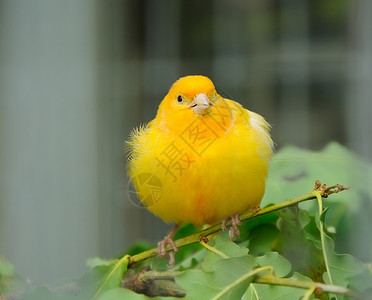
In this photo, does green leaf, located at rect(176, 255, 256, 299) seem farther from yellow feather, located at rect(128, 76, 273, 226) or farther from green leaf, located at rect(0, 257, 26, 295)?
green leaf, located at rect(0, 257, 26, 295)

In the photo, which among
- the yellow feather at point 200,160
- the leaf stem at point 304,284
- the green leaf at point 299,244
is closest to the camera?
the leaf stem at point 304,284

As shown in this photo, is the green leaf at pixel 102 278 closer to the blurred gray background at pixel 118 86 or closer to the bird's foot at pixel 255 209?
the blurred gray background at pixel 118 86

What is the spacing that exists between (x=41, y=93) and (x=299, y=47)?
240 cm

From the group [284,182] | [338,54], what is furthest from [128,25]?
[284,182]

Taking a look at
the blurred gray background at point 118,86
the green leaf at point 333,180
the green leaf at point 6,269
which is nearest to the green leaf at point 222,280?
the blurred gray background at point 118,86

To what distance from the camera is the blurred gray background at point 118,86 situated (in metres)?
0.57

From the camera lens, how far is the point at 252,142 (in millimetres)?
805

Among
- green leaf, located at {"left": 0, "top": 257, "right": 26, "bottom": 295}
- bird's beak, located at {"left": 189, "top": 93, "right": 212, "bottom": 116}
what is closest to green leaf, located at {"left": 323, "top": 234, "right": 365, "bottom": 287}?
bird's beak, located at {"left": 189, "top": 93, "right": 212, "bottom": 116}

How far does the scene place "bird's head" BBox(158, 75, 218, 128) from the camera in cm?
76

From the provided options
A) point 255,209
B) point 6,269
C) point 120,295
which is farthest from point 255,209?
point 6,269

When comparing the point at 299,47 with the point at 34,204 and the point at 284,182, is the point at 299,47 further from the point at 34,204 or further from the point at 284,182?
the point at 34,204

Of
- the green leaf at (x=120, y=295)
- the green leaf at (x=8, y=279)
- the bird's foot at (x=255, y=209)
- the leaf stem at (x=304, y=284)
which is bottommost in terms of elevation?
the green leaf at (x=8, y=279)

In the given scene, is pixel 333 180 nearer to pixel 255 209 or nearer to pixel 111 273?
pixel 255 209

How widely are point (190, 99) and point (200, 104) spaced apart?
20 millimetres
